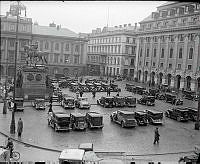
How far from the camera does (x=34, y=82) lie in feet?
154

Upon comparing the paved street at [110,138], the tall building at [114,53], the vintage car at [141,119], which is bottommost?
the paved street at [110,138]

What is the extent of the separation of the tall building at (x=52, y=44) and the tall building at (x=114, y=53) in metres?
6.68

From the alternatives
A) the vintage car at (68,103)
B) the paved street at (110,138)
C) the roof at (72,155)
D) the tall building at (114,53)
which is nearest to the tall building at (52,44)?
the tall building at (114,53)

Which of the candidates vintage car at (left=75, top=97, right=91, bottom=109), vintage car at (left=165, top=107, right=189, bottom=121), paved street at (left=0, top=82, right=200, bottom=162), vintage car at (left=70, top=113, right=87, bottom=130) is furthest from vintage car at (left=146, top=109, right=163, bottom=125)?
vintage car at (left=75, top=97, right=91, bottom=109)

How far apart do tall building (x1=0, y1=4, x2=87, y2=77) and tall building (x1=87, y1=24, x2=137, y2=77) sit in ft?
21.9

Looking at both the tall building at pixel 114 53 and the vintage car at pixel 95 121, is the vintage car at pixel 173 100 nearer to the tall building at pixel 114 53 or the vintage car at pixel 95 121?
the vintage car at pixel 95 121

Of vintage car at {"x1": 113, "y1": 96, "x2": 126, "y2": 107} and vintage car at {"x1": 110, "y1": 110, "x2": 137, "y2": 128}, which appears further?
vintage car at {"x1": 113, "y1": 96, "x2": 126, "y2": 107}

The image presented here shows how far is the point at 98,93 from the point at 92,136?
30.4 metres

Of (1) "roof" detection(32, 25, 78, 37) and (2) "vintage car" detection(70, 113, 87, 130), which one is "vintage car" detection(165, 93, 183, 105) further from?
(1) "roof" detection(32, 25, 78, 37)

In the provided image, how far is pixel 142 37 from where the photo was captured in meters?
85.1

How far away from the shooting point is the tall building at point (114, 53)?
96.9 metres

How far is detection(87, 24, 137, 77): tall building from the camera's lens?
96.9 metres

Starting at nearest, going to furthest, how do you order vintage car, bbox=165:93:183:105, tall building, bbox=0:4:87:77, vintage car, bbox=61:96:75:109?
vintage car, bbox=61:96:75:109 < vintage car, bbox=165:93:183:105 < tall building, bbox=0:4:87:77

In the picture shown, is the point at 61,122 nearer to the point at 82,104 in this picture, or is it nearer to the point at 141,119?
the point at 141,119
